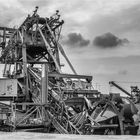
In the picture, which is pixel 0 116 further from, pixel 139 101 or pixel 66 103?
pixel 139 101

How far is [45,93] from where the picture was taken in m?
21.2

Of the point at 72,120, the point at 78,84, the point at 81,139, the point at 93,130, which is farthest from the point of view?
the point at 78,84

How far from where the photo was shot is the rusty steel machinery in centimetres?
1694

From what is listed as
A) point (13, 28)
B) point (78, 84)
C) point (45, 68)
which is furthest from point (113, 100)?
point (13, 28)

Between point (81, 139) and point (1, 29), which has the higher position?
point (1, 29)

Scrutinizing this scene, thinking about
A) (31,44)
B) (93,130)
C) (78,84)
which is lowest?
(93,130)

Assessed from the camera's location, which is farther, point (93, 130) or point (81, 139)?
point (93, 130)

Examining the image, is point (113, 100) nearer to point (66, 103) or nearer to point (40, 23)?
point (66, 103)

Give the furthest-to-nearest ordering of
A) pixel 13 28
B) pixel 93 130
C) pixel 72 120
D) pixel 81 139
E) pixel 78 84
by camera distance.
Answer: pixel 13 28 < pixel 78 84 < pixel 72 120 < pixel 93 130 < pixel 81 139

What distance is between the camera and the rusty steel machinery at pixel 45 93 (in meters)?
16.9

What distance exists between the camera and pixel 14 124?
19781mm

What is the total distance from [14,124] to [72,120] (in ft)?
14.8

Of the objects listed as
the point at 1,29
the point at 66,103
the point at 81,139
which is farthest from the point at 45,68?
the point at 1,29

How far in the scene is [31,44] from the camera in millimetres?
30688
